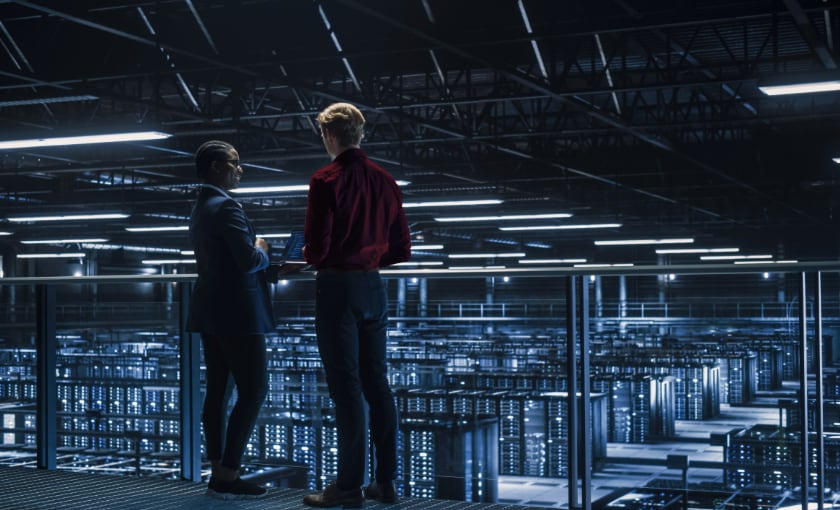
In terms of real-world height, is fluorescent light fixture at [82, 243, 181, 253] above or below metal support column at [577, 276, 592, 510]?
above

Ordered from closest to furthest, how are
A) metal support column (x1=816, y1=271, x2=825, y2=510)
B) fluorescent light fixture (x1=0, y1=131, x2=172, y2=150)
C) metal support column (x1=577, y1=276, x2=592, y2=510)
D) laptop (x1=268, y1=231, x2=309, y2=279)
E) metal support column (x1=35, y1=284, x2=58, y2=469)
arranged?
1. metal support column (x1=816, y1=271, x2=825, y2=510)
2. metal support column (x1=577, y1=276, x2=592, y2=510)
3. laptop (x1=268, y1=231, x2=309, y2=279)
4. metal support column (x1=35, y1=284, x2=58, y2=469)
5. fluorescent light fixture (x1=0, y1=131, x2=172, y2=150)

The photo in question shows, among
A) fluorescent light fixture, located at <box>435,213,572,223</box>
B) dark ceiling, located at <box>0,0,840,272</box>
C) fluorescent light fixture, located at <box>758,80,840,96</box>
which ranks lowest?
fluorescent light fixture, located at <box>435,213,572,223</box>

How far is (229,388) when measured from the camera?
3939 millimetres

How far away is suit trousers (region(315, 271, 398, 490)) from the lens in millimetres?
3381

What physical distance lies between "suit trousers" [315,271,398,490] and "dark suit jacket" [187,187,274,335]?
287 mm

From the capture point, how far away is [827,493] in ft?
11.2

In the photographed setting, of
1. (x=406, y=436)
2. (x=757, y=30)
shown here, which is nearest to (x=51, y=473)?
(x=406, y=436)

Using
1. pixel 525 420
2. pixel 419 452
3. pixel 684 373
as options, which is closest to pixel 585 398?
pixel 419 452

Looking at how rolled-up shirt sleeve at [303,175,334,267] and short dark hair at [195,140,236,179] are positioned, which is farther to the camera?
short dark hair at [195,140,236,179]

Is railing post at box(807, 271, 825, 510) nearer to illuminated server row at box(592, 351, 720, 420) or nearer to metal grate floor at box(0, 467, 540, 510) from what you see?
metal grate floor at box(0, 467, 540, 510)

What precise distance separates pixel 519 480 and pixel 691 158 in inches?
546

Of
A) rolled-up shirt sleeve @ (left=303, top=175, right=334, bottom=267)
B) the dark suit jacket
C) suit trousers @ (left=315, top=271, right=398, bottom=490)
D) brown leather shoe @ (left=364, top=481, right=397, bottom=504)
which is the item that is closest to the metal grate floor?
Result: brown leather shoe @ (left=364, top=481, right=397, bottom=504)

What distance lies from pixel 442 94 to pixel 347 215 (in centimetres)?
1203

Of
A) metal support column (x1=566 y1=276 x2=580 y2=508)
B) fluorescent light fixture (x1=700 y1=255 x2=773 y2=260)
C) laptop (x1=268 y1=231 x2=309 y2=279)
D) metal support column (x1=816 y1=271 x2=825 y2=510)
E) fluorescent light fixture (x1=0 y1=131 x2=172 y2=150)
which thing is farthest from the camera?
fluorescent light fixture (x1=700 y1=255 x2=773 y2=260)
